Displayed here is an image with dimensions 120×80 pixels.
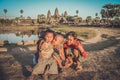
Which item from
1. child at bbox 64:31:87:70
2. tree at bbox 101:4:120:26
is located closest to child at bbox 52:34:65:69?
child at bbox 64:31:87:70

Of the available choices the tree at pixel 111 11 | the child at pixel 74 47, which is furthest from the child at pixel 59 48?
the tree at pixel 111 11

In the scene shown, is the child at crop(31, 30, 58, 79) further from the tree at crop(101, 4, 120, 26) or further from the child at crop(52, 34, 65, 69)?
the tree at crop(101, 4, 120, 26)

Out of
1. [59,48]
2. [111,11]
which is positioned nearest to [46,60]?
[59,48]

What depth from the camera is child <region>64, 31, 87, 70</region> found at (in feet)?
23.2

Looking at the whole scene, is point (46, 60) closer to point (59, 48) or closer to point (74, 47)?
point (59, 48)

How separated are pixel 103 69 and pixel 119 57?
2363mm

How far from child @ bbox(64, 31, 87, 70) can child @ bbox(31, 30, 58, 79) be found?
956mm

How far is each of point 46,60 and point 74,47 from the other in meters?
1.41

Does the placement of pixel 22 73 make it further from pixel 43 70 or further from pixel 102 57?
pixel 102 57

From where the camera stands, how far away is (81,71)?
696 centimetres

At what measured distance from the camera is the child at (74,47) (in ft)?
23.2

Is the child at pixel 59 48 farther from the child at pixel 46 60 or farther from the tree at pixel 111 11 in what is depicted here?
the tree at pixel 111 11

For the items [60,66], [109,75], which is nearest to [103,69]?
[109,75]

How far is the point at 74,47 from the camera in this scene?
716 centimetres
